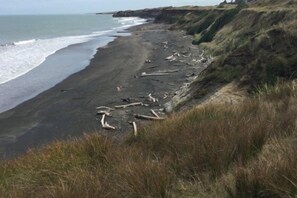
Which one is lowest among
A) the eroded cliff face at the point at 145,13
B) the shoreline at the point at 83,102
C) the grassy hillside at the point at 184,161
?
the eroded cliff face at the point at 145,13

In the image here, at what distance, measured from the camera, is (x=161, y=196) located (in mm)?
4023

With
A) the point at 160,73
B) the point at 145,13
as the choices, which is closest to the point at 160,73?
the point at 160,73

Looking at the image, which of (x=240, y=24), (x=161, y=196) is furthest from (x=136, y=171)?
(x=240, y=24)

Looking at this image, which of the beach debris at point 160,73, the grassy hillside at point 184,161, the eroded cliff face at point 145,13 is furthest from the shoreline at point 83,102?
the eroded cliff face at point 145,13

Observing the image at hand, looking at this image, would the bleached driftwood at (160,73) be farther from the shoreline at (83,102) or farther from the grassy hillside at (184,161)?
the grassy hillside at (184,161)

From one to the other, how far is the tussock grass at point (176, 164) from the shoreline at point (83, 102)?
9.02ft

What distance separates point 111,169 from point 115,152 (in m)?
0.46

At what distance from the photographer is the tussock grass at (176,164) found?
3.87m

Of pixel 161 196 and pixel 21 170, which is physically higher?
pixel 161 196

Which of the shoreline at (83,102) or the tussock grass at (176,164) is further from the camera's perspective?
the shoreline at (83,102)

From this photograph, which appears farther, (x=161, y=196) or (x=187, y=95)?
(x=187, y=95)

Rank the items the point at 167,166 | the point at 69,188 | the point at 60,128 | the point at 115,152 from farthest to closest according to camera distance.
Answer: the point at 60,128, the point at 115,152, the point at 167,166, the point at 69,188

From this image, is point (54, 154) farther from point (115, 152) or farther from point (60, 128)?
point (60, 128)

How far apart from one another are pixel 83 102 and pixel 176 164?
484 inches
